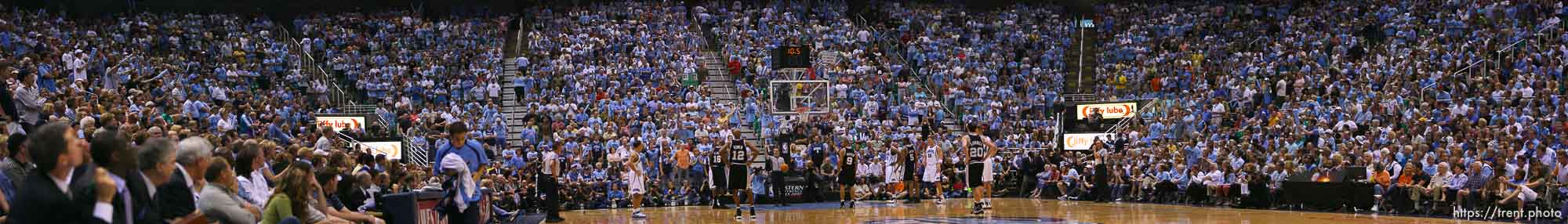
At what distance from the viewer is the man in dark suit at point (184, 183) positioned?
250 inches

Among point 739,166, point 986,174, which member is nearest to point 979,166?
point 986,174

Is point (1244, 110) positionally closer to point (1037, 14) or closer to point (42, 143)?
point (1037, 14)

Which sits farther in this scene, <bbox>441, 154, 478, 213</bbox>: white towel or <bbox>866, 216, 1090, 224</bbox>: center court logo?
<bbox>866, 216, 1090, 224</bbox>: center court logo

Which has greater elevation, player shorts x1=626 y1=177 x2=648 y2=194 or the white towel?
the white towel

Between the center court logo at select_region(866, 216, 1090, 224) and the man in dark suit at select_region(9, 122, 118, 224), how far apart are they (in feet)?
41.0

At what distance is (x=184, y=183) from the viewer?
21.1 ft

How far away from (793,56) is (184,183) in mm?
21292

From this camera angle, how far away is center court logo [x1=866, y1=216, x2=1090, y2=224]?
1730 centimetres

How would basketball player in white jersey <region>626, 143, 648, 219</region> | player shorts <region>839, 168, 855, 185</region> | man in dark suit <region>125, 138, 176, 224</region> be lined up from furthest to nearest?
1. player shorts <region>839, 168, 855, 185</region>
2. basketball player in white jersey <region>626, 143, 648, 219</region>
3. man in dark suit <region>125, 138, 176, 224</region>

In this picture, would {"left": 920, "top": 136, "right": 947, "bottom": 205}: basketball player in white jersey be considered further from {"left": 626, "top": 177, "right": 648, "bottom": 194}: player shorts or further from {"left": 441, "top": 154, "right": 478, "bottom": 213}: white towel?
{"left": 441, "top": 154, "right": 478, "bottom": 213}: white towel

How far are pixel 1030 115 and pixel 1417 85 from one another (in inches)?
340

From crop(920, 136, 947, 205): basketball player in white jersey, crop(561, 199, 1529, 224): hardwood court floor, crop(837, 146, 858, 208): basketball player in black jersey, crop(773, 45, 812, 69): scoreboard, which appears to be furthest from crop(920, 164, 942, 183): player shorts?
crop(773, 45, 812, 69): scoreboard

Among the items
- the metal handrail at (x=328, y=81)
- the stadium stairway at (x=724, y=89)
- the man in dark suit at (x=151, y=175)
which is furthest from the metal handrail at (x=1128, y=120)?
the man in dark suit at (x=151, y=175)

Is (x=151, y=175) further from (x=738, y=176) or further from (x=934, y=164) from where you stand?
(x=934, y=164)
